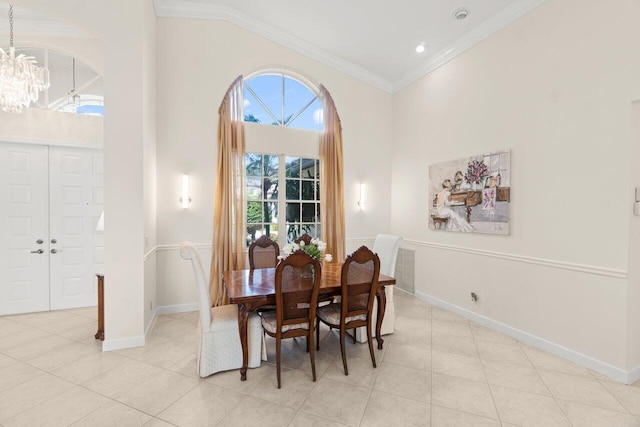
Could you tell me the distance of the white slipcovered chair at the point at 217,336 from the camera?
8.18 feet

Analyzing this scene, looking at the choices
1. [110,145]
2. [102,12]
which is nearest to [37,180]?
[110,145]

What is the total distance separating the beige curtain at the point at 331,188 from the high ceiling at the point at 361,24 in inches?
31.6

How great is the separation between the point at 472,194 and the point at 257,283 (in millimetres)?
2998

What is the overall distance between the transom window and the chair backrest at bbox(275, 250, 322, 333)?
2332mm

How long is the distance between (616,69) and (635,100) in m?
0.34

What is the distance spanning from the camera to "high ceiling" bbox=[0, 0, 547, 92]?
3.60 metres

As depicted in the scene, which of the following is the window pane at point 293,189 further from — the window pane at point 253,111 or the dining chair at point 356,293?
the dining chair at point 356,293

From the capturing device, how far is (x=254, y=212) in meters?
4.66

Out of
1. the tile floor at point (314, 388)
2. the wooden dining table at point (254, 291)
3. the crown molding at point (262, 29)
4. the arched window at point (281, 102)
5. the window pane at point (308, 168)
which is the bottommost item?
the tile floor at point (314, 388)

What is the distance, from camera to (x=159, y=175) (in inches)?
156

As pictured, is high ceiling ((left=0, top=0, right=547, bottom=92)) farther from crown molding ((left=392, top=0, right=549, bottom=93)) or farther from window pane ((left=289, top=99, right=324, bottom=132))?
window pane ((left=289, top=99, right=324, bottom=132))

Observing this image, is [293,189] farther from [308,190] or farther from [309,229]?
[309,229]

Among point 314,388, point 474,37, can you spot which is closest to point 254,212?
point 314,388

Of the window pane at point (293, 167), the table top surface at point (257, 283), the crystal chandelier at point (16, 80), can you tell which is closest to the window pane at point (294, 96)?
the window pane at point (293, 167)
